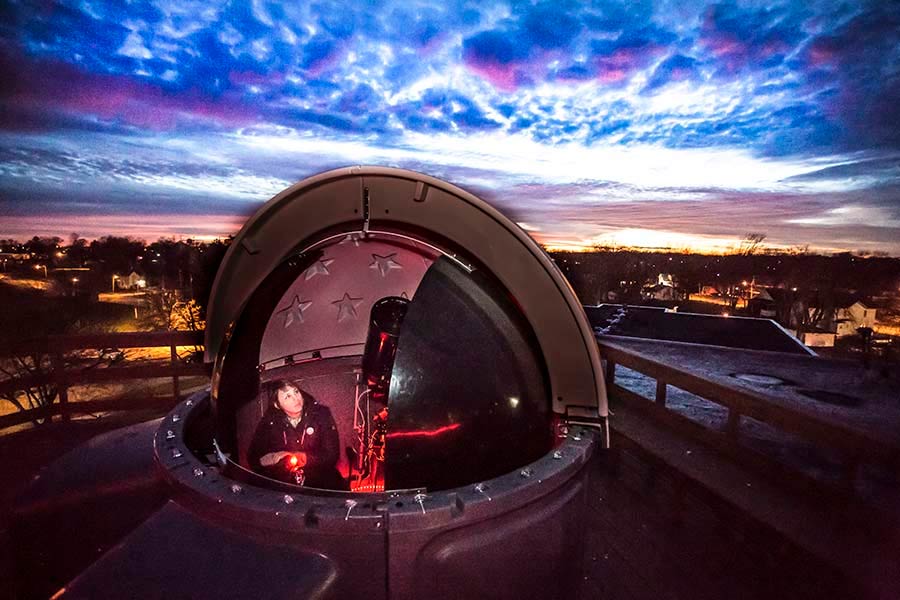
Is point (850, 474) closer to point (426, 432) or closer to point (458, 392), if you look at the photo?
point (458, 392)

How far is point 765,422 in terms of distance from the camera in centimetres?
405

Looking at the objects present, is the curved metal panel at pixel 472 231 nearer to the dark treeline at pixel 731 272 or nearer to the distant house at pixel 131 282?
the distant house at pixel 131 282

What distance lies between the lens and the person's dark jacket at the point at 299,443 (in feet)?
10.0

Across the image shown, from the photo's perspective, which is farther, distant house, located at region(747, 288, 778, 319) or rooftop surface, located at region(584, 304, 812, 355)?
distant house, located at region(747, 288, 778, 319)

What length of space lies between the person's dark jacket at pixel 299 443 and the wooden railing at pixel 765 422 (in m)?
3.71

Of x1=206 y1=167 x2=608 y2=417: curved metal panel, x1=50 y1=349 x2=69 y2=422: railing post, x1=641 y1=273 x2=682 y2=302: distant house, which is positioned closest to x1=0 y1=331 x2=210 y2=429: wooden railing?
x1=50 y1=349 x2=69 y2=422: railing post

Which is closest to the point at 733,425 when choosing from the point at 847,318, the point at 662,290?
the point at 662,290

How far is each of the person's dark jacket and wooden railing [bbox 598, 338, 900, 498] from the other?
3.71 m

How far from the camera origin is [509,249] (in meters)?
2.37

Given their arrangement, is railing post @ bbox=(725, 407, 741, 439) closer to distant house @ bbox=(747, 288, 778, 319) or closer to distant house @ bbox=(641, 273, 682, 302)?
distant house @ bbox=(747, 288, 778, 319)

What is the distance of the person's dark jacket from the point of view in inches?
120

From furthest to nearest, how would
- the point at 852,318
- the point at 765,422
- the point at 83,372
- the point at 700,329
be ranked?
the point at 852,318, the point at 700,329, the point at 83,372, the point at 765,422

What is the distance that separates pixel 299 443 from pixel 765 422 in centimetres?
418

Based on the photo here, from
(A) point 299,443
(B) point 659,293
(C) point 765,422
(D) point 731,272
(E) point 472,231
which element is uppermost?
(E) point 472,231
